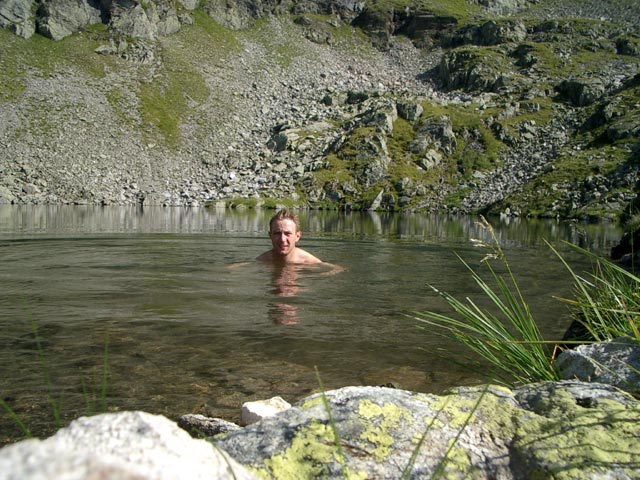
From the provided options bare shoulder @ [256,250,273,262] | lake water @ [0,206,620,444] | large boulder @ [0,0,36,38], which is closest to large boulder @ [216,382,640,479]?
lake water @ [0,206,620,444]

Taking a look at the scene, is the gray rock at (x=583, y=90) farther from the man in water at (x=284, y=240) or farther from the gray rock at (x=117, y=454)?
the gray rock at (x=117, y=454)

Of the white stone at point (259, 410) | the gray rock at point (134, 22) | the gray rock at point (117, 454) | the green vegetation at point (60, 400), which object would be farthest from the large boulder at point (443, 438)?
the gray rock at point (134, 22)

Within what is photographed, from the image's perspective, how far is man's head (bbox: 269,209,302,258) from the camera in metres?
12.7

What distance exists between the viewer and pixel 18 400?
453cm

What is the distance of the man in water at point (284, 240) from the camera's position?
41.9 ft

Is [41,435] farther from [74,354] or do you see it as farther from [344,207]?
[344,207]

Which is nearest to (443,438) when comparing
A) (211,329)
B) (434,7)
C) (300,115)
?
(211,329)

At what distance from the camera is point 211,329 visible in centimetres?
741

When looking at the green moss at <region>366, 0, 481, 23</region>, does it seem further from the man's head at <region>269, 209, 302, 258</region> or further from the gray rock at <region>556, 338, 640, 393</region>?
the gray rock at <region>556, 338, 640, 393</region>

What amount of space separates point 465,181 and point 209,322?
73.2 meters

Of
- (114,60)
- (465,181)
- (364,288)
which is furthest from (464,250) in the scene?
(114,60)

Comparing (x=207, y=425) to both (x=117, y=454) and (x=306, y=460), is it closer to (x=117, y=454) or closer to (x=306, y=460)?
(x=306, y=460)

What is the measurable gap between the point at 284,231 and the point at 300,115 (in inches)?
3400

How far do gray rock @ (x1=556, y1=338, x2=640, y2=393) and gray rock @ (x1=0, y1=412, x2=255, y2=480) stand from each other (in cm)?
243
